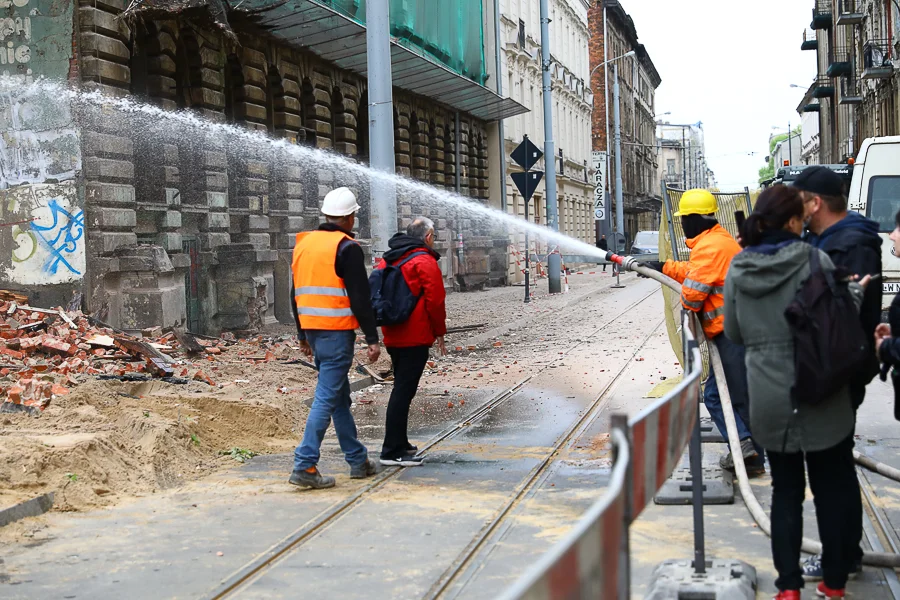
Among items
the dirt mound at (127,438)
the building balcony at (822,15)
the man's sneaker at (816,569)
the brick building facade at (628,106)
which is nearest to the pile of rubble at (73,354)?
the dirt mound at (127,438)

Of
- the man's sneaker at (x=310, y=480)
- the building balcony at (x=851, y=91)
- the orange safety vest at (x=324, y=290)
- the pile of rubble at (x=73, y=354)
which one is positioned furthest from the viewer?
the building balcony at (x=851, y=91)

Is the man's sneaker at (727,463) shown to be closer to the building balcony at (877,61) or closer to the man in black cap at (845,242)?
the man in black cap at (845,242)

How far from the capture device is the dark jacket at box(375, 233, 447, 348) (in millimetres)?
8078

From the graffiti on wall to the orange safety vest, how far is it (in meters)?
8.20

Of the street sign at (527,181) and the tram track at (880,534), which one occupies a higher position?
the street sign at (527,181)

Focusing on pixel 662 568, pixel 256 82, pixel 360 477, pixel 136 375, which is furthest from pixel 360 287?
pixel 256 82

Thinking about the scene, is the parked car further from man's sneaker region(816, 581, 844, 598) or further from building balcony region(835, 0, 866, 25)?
man's sneaker region(816, 581, 844, 598)

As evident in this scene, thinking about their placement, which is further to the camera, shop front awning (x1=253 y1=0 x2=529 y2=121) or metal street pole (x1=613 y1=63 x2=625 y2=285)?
metal street pole (x1=613 y1=63 x2=625 y2=285)

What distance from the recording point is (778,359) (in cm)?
452

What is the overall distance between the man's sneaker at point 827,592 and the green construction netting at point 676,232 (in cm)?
494

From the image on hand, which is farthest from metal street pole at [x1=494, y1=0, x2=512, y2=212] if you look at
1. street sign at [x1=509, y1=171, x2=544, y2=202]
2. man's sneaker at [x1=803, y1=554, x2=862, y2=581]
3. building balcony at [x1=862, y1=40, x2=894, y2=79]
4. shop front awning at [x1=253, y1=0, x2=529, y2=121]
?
man's sneaker at [x1=803, y1=554, x2=862, y2=581]

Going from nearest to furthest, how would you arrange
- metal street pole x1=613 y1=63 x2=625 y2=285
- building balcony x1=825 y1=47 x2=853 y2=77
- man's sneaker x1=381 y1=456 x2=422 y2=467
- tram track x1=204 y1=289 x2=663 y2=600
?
tram track x1=204 y1=289 x2=663 y2=600 < man's sneaker x1=381 y1=456 x2=422 y2=467 < metal street pole x1=613 y1=63 x2=625 y2=285 < building balcony x1=825 y1=47 x2=853 y2=77

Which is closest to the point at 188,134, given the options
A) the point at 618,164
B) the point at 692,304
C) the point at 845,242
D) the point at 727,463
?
the point at 692,304

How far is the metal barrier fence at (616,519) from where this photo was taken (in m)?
2.17
